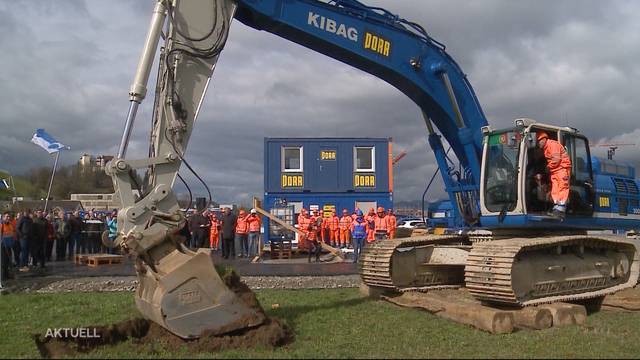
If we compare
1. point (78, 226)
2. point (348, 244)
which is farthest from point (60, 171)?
point (348, 244)

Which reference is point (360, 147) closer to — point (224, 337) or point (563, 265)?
point (563, 265)

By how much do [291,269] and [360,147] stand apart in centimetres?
850

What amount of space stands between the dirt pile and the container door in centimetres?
1598

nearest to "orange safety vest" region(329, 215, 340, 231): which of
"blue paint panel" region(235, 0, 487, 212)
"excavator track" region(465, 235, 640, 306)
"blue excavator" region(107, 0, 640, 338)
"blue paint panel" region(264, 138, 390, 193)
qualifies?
"blue paint panel" region(264, 138, 390, 193)

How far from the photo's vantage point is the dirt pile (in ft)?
21.5

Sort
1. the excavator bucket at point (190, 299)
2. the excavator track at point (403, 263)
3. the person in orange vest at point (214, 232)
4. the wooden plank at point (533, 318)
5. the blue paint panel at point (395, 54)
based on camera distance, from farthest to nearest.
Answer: the person in orange vest at point (214, 232) < the excavator track at point (403, 263) < the blue paint panel at point (395, 54) < the wooden plank at point (533, 318) < the excavator bucket at point (190, 299)

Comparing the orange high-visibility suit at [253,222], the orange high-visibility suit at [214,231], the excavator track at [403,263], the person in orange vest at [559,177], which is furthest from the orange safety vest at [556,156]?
the orange high-visibility suit at [214,231]

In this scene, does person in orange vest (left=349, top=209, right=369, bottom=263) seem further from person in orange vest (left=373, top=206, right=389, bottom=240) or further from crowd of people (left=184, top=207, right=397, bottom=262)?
person in orange vest (left=373, top=206, right=389, bottom=240)

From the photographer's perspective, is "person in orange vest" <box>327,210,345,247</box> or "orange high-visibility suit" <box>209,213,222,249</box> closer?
"person in orange vest" <box>327,210,345,247</box>

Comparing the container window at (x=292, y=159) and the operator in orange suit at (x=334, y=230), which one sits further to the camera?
the container window at (x=292, y=159)

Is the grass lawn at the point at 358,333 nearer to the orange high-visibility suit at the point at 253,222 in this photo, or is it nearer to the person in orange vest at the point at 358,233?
the person in orange vest at the point at 358,233

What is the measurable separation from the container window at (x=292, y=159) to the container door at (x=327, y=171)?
0.76 meters

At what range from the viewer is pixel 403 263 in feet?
33.7

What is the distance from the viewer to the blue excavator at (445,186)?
22.6 ft
